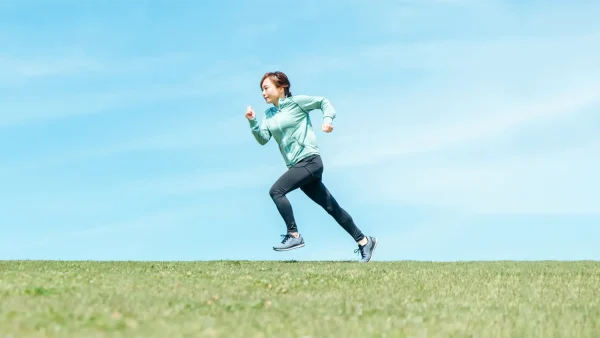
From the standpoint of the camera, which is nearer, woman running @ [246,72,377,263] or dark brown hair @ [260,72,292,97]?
woman running @ [246,72,377,263]

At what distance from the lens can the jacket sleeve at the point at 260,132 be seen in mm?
14219

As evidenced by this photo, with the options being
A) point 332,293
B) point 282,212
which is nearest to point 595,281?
point 332,293

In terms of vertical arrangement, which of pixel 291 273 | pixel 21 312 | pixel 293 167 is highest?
pixel 293 167

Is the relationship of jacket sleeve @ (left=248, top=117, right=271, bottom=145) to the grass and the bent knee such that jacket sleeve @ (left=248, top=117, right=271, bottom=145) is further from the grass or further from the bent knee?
the grass

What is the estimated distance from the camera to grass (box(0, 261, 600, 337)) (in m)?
5.21

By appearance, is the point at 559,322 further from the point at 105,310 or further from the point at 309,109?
the point at 309,109

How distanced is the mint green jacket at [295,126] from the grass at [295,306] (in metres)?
4.27

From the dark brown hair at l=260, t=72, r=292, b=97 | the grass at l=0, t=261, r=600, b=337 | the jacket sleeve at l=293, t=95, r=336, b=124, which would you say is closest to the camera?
the grass at l=0, t=261, r=600, b=337

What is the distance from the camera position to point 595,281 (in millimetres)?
10039

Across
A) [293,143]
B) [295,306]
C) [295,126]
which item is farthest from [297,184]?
[295,306]

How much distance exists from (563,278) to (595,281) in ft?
1.33

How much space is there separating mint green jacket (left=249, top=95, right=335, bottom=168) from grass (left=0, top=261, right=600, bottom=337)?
14.0ft

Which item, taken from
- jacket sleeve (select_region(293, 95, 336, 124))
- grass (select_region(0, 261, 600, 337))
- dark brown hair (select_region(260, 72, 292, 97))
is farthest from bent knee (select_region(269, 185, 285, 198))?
grass (select_region(0, 261, 600, 337))

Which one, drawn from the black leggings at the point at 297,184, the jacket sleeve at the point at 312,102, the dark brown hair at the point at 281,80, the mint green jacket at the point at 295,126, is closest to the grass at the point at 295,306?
the black leggings at the point at 297,184
